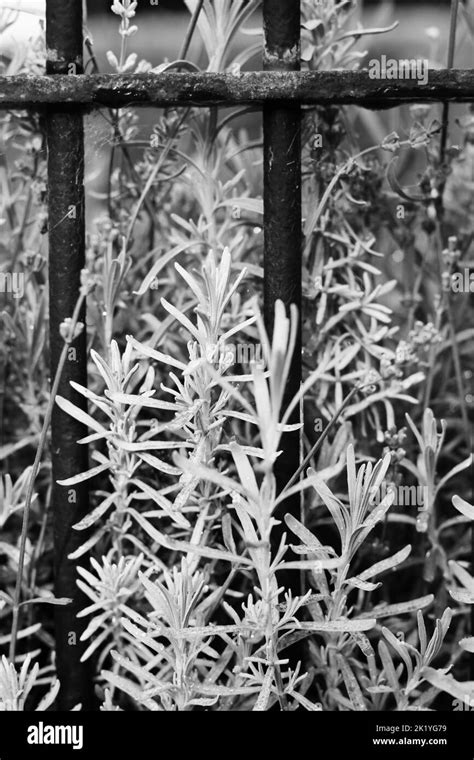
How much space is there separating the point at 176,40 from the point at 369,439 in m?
2.52

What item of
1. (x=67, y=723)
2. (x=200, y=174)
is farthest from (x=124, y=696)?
(x=200, y=174)

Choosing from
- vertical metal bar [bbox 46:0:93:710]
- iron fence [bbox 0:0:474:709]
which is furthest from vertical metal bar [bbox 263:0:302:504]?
vertical metal bar [bbox 46:0:93:710]

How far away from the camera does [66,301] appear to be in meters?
1.09

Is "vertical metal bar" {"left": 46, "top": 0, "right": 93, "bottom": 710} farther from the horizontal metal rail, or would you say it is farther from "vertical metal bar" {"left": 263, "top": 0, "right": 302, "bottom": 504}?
"vertical metal bar" {"left": 263, "top": 0, "right": 302, "bottom": 504}

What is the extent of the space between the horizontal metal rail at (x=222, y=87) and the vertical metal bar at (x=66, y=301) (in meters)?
0.03

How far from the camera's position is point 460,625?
1306 mm

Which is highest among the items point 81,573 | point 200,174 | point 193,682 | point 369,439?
point 200,174

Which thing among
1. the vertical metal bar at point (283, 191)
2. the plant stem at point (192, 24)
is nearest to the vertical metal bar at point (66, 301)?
the plant stem at point (192, 24)

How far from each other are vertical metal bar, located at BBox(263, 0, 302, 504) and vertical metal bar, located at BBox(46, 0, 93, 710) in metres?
0.24

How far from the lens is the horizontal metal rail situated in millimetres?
1032

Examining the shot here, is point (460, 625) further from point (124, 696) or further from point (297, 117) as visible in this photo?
point (297, 117)

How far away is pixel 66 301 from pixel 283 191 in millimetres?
317

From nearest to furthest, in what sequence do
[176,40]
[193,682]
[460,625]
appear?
[193,682], [460,625], [176,40]

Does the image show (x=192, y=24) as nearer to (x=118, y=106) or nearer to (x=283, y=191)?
(x=118, y=106)
